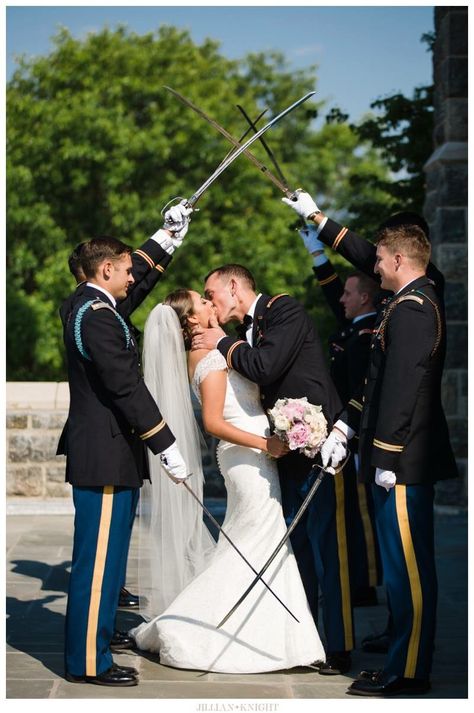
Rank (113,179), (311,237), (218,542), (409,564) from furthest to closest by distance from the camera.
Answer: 1. (113,179)
2. (311,237)
3. (218,542)
4. (409,564)

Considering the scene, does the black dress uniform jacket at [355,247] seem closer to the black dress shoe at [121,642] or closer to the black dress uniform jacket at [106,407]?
the black dress uniform jacket at [106,407]

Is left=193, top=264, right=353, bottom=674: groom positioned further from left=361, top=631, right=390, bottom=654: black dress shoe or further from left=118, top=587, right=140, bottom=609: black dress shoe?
left=118, top=587, right=140, bottom=609: black dress shoe

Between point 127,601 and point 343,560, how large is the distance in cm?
176

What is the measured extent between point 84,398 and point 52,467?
15.9ft

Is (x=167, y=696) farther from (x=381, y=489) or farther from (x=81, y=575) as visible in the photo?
(x=381, y=489)

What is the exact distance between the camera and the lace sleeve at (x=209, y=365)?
5199mm

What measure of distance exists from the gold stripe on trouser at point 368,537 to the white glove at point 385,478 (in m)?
2.03

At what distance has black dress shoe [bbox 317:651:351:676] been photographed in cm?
506

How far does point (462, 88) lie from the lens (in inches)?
376

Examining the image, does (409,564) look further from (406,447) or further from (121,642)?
(121,642)

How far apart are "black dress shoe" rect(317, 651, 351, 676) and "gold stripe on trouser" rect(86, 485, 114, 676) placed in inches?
40.7

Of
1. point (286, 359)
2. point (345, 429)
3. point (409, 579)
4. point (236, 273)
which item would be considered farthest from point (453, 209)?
point (409, 579)

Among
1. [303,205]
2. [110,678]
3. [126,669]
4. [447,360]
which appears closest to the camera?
[110,678]

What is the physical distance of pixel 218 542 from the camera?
5316 mm
